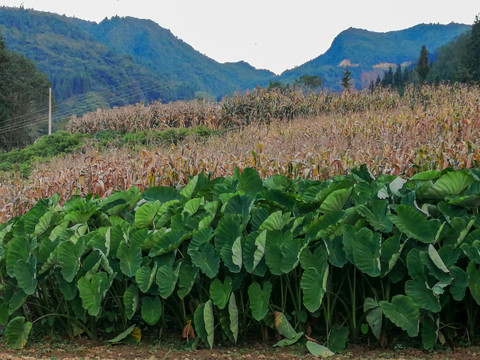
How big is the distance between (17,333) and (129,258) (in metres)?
0.84

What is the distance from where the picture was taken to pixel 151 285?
117 inches

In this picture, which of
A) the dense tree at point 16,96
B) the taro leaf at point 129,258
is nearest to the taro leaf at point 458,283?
the taro leaf at point 129,258

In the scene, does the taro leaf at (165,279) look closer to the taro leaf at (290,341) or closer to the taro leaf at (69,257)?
the taro leaf at (69,257)

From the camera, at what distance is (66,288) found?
299cm

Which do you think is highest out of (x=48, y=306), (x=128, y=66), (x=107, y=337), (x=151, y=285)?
(x=128, y=66)

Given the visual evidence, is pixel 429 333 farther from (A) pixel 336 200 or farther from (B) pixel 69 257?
(B) pixel 69 257

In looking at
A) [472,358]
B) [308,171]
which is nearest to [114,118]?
[308,171]

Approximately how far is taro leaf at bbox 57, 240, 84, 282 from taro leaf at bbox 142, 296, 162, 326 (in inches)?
18.0

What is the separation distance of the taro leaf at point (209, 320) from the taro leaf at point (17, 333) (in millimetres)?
1092

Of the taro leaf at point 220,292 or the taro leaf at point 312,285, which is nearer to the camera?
the taro leaf at point 312,285

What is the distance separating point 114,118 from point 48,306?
16542mm

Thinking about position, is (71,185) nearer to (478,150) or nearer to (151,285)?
(151,285)

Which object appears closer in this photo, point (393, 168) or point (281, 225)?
point (281, 225)

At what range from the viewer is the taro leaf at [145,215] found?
127 inches
